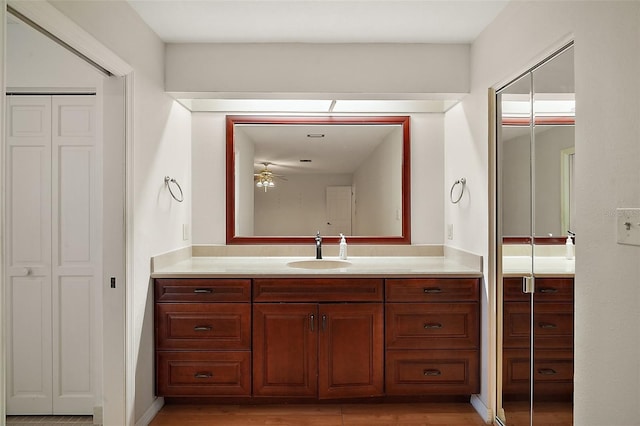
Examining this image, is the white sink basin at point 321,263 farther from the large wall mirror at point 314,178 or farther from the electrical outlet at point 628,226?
the electrical outlet at point 628,226

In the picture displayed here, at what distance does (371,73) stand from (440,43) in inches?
19.3

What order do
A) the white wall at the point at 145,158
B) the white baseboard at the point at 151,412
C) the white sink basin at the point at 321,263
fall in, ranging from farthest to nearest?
1. the white sink basin at the point at 321,263
2. the white baseboard at the point at 151,412
3. the white wall at the point at 145,158

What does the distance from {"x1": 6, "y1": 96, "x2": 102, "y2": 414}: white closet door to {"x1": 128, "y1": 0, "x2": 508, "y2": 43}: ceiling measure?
28.6 inches

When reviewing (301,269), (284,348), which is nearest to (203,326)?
(284,348)

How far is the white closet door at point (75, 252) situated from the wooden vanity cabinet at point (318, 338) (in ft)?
3.28

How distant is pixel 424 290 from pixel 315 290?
0.68m

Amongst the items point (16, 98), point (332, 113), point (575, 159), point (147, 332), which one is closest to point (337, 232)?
point (332, 113)

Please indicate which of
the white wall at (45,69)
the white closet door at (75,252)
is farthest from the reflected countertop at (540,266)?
the white wall at (45,69)

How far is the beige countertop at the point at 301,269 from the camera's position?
2625 millimetres

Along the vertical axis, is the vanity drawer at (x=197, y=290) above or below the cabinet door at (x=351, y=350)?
above

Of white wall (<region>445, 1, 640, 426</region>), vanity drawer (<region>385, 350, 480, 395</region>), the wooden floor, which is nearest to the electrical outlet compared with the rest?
white wall (<region>445, 1, 640, 426</region>)

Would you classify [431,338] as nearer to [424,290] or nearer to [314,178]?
[424,290]

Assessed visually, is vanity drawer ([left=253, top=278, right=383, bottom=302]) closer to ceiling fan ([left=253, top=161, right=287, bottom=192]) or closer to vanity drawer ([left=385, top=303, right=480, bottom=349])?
vanity drawer ([left=385, top=303, right=480, bottom=349])

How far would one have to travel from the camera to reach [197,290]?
8.64 feet
